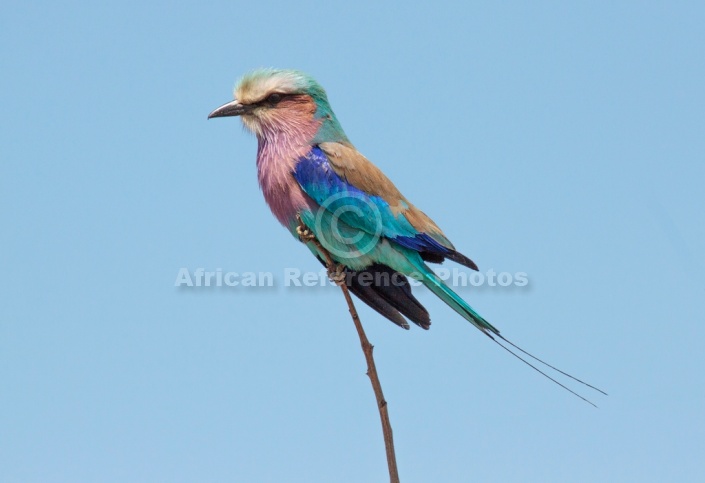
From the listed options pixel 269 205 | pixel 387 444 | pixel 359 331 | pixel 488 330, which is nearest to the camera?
pixel 387 444

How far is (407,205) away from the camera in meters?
4.24

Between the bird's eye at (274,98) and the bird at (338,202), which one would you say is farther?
the bird's eye at (274,98)

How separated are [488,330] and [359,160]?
115 cm

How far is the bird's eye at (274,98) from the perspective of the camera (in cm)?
423

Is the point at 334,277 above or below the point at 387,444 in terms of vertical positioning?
above

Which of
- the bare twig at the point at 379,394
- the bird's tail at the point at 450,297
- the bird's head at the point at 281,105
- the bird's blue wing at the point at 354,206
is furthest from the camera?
the bird's head at the point at 281,105

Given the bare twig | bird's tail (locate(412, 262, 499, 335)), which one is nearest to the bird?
bird's tail (locate(412, 262, 499, 335))

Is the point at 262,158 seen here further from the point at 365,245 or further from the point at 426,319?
the point at 426,319

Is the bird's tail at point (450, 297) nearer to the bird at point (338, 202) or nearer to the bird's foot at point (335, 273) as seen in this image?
the bird at point (338, 202)

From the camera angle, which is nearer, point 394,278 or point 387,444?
point 387,444

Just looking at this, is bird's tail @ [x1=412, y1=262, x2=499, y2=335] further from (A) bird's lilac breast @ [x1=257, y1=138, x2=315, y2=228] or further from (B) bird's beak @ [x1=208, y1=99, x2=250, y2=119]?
(B) bird's beak @ [x1=208, y1=99, x2=250, y2=119]

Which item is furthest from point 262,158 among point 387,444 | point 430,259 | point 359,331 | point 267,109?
point 387,444

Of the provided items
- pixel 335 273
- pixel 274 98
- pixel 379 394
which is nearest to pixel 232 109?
pixel 274 98

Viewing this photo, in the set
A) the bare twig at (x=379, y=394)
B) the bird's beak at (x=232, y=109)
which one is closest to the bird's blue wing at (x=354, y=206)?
the bird's beak at (x=232, y=109)
